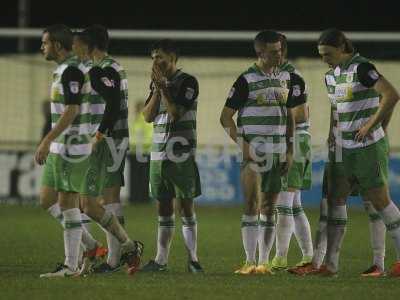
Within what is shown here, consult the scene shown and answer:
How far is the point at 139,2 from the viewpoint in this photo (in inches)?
1286

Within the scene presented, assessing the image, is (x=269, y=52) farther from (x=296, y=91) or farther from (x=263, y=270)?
(x=263, y=270)

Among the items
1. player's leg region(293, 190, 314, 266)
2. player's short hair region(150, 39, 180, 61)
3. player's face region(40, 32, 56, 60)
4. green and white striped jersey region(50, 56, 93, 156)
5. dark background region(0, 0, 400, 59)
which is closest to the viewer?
green and white striped jersey region(50, 56, 93, 156)

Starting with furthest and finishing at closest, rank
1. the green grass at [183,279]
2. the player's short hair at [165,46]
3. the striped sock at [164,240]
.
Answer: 1. the striped sock at [164,240]
2. the player's short hair at [165,46]
3. the green grass at [183,279]

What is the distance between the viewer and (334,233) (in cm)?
1012

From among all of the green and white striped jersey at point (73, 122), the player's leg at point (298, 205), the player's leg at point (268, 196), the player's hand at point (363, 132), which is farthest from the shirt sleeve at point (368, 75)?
the green and white striped jersey at point (73, 122)

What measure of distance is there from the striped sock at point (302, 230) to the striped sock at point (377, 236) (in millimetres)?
828

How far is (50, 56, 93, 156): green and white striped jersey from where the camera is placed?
9641 mm

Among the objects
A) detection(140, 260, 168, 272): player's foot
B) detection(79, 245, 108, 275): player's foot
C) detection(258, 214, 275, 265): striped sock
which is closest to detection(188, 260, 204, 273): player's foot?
detection(140, 260, 168, 272): player's foot

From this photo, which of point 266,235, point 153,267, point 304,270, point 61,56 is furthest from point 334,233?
point 61,56

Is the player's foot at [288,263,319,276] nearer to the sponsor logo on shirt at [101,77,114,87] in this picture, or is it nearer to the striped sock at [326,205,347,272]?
the striped sock at [326,205,347,272]

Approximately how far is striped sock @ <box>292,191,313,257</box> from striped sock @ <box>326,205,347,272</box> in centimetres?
93

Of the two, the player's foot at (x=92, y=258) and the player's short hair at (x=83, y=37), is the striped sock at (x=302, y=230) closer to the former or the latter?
the player's foot at (x=92, y=258)

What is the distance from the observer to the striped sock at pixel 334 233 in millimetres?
10078

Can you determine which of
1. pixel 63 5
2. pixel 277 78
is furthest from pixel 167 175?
pixel 63 5
